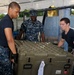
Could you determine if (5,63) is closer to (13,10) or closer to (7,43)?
(7,43)

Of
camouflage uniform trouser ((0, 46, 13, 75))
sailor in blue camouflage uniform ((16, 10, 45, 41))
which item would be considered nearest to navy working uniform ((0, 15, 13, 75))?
camouflage uniform trouser ((0, 46, 13, 75))

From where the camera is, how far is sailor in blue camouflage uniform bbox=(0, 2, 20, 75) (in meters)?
4.23

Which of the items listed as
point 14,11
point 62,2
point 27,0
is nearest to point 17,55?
point 14,11

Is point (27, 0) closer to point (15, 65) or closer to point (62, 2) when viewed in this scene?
point (62, 2)

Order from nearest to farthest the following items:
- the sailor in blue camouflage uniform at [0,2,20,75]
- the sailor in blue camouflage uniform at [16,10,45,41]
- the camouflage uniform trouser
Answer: the sailor in blue camouflage uniform at [0,2,20,75]
the camouflage uniform trouser
the sailor in blue camouflage uniform at [16,10,45,41]

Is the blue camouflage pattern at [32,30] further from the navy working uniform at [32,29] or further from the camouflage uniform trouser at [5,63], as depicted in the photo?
the camouflage uniform trouser at [5,63]

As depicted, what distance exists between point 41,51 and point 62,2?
4068 millimetres

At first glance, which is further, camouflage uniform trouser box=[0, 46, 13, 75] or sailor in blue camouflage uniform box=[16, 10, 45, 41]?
sailor in blue camouflage uniform box=[16, 10, 45, 41]

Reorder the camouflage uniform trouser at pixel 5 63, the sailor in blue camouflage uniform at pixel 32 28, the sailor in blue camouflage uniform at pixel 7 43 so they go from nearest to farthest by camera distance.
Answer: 1. the sailor in blue camouflage uniform at pixel 7 43
2. the camouflage uniform trouser at pixel 5 63
3. the sailor in blue camouflage uniform at pixel 32 28

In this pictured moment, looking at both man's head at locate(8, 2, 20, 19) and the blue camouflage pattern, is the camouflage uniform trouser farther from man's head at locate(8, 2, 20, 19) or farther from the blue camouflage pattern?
the blue camouflage pattern

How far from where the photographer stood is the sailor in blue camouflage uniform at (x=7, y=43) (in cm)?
423

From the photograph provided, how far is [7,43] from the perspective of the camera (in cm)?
436

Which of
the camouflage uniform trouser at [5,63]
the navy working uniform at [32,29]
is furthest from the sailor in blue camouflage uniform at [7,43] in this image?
the navy working uniform at [32,29]

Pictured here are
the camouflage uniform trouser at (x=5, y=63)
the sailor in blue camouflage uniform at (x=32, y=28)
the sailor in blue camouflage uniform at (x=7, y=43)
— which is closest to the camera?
the sailor in blue camouflage uniform at (x=7, y=43)
